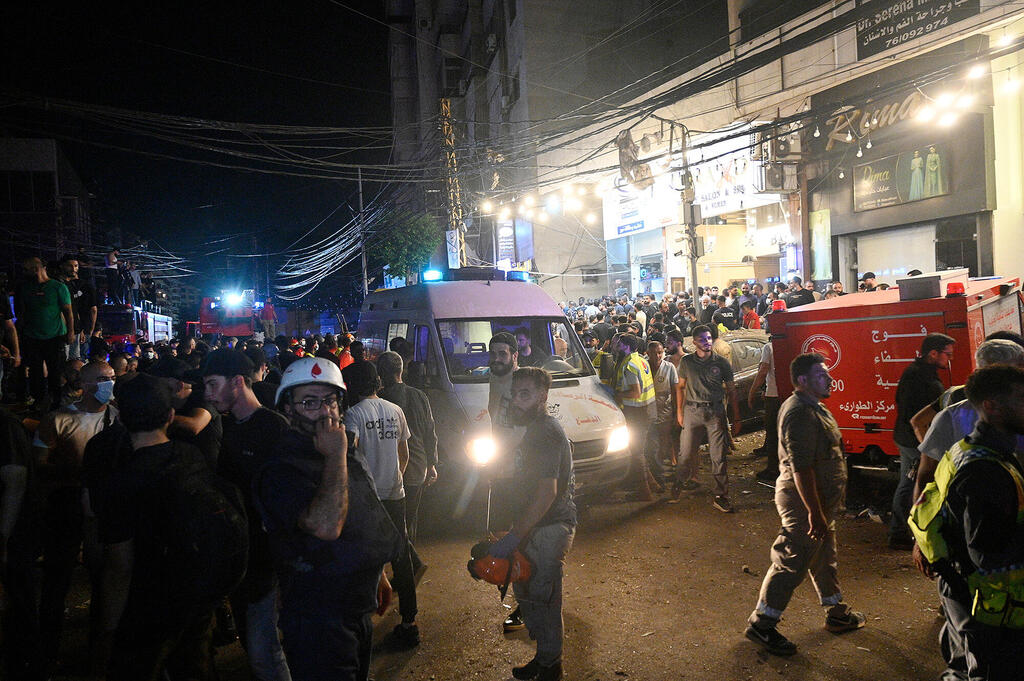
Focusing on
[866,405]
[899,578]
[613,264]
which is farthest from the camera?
[613,264]

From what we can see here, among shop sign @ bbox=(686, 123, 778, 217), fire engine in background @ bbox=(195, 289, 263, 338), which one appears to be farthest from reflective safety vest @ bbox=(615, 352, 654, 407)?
fire engine in background @ bbox=(195, 289, 263, 338)

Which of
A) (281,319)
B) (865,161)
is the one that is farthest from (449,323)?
(281,319)

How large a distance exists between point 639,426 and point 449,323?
270 cm

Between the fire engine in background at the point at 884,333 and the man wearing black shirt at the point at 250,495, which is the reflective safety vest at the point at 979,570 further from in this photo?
the fire engine in background at the point at 884,333

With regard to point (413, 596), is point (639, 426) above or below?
above

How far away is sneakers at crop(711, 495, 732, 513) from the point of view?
24.7 feet

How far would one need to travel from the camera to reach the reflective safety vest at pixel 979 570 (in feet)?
8.92

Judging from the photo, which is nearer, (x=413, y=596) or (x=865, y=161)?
(x=413, y=596)

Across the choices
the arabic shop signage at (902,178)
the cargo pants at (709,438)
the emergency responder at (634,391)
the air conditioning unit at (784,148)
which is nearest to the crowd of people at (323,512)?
the cargo pants at (709,438)

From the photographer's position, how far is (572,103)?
3622cm

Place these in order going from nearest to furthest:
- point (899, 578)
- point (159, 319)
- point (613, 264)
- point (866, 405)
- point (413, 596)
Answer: point (413, 596)
point (899, 578)
point (866, 405)
point (159, 319)
point (613, 264)

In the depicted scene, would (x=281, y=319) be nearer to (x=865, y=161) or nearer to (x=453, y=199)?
(x=453, y=199)

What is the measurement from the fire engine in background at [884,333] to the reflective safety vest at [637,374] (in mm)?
1723

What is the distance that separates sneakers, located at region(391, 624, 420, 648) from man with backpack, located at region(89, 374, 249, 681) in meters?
2.06
